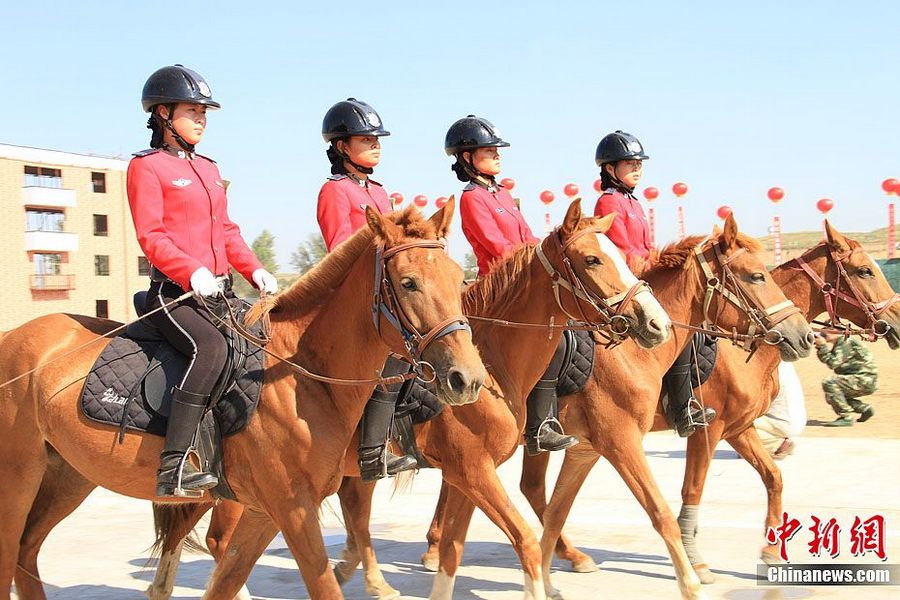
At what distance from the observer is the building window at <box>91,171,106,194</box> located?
61966 millimetres

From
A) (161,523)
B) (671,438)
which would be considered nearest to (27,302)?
(671,438)

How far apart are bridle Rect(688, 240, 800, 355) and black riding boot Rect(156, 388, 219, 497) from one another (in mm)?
4006

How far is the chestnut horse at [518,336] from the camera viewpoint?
6.43 meters

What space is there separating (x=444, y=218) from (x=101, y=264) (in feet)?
200

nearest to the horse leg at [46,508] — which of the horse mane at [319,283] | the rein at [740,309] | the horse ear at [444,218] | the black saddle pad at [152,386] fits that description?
the black saddle pad at [152,386]

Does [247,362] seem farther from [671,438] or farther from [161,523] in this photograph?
[671,438]

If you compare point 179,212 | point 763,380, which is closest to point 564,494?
point 763,380

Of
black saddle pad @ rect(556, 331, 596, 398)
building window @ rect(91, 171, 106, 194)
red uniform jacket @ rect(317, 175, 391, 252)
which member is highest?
building window @ rect(91, 171, 106, 194)

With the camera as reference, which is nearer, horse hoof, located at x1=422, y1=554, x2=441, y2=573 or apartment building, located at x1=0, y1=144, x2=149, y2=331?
horse hoof, located at x1=422, y1=554, x2=441, y2=573

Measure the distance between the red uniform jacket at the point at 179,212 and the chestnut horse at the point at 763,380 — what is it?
3.66 m

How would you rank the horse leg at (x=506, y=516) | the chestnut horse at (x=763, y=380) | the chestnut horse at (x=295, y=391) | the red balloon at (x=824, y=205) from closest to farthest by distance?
the chestnut horse at (x=295, y=391) → the horse leg at (x=506, y=516) → the chestnut horse at (x=763, y=380) → the red balloon at (x=824, y=205)

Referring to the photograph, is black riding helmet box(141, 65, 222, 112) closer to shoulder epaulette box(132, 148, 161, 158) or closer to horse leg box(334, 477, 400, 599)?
shoulder epaulette box(132, 148, 161, 158)

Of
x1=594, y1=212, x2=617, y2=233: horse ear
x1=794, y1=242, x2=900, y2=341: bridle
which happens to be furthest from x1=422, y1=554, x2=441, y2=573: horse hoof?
x1=794, y1=242, x2=900, y2=341: bridle

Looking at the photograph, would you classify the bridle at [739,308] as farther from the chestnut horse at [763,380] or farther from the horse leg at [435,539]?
the horse leg at [435,539]
